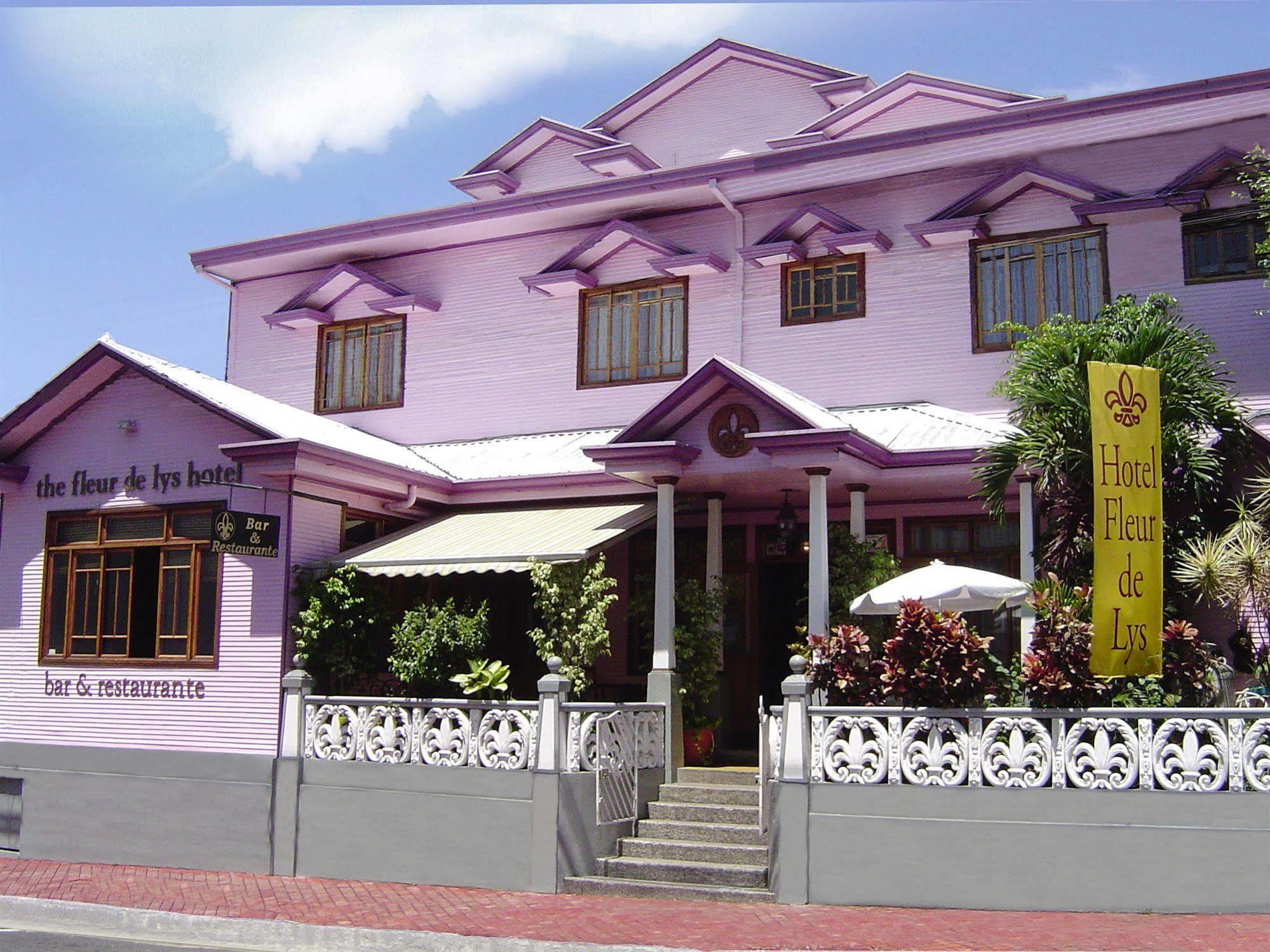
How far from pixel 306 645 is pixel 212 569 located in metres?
1.64

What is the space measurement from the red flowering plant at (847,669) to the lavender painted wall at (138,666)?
6.02 meters

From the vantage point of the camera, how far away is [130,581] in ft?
51.5

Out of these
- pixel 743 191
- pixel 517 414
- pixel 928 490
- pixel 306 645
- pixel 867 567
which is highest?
pixel 743 191

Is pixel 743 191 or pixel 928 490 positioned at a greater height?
pixel 743 191

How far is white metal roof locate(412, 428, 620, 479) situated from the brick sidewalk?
5.47 m

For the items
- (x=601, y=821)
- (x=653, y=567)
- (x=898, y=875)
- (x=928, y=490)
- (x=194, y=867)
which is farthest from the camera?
(x=653, y=567)

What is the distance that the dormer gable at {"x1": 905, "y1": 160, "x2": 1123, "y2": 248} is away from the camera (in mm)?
15547

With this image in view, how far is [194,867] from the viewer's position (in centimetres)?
1449

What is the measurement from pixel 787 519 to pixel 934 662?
412 cm

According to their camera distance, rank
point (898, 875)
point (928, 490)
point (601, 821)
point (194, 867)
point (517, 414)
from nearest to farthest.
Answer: point (898, 875) < point (601, 821) < point (194, 867) < point (928, 490) < point (517, 414)

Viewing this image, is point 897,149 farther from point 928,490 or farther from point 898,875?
point 898,875

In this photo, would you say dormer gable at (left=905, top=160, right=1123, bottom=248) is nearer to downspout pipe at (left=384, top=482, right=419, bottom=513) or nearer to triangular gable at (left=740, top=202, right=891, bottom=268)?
triangular gable at (left=740, top=202, right=891, bottom=268)

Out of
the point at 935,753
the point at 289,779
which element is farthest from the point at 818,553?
the point at 289,779

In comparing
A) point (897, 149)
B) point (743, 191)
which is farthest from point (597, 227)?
point (897, 149)
